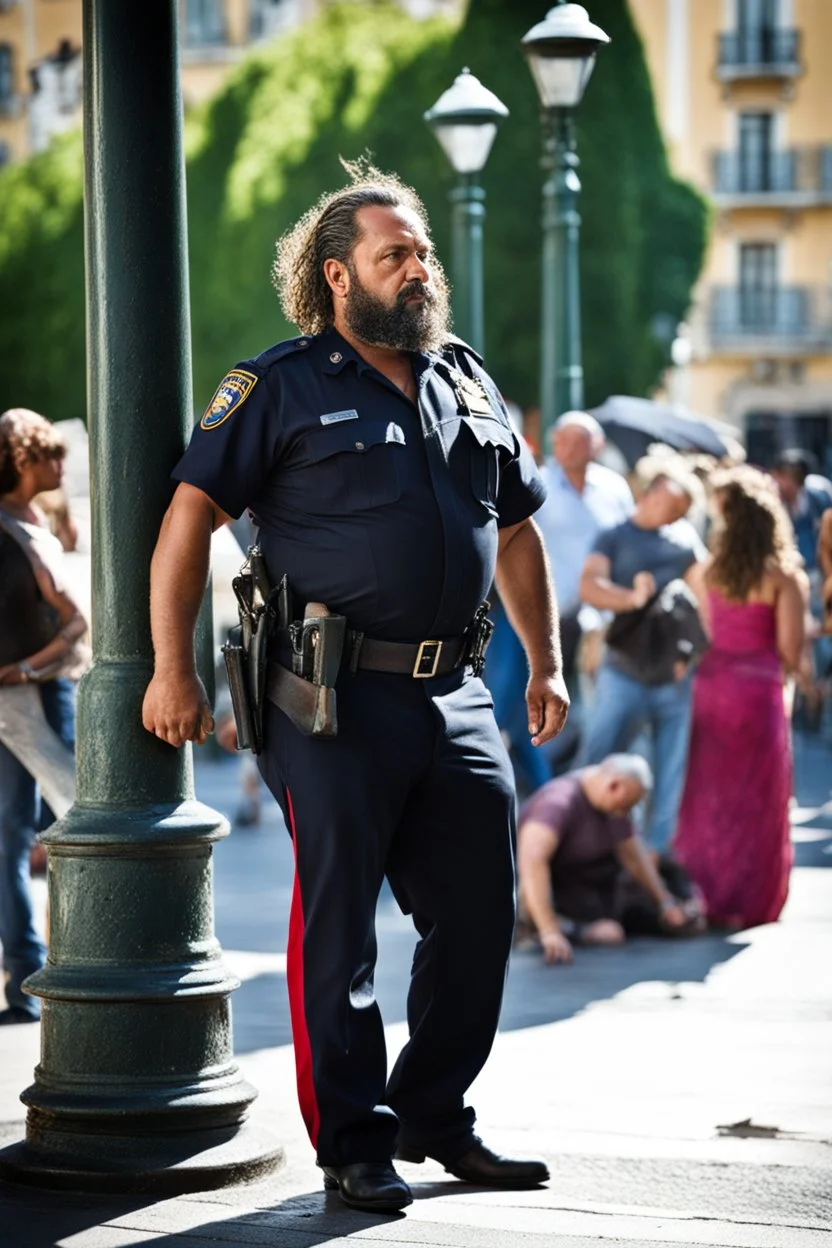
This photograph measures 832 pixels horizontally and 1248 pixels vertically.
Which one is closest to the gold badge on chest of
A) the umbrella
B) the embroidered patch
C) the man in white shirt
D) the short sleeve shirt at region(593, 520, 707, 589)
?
the embroidered patch

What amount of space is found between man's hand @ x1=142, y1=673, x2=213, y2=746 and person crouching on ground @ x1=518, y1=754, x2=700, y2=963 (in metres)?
3.90

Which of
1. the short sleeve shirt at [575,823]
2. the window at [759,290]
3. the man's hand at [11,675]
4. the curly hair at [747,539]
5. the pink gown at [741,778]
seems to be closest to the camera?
the man's hand at [11,675]

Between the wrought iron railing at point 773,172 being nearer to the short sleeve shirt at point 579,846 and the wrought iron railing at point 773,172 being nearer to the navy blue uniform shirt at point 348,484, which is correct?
the short sleeve shirt at point 579,846

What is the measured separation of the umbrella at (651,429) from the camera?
16594mm

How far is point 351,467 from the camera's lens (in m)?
4.89

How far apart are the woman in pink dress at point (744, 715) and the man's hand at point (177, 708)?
16.1 ft

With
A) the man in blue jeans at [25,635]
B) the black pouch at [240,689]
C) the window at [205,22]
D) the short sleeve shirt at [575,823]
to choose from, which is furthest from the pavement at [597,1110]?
the window at [205,22]

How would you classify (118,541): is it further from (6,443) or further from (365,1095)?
(6,443)

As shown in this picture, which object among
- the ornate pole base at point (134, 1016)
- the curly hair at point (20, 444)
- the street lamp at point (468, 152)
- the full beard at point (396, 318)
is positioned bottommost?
the ornate pole base at point (134, 1016)

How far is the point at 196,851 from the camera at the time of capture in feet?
16.9

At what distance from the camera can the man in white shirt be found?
1098 centimetres

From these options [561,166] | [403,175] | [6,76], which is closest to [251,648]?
[561,166]

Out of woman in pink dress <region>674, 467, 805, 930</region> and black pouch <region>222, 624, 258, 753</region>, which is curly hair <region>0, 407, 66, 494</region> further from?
woman in pink dress <region>674, 467, 805, 930</region>

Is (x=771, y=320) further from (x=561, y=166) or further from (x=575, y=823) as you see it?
(x=575, y=823)
